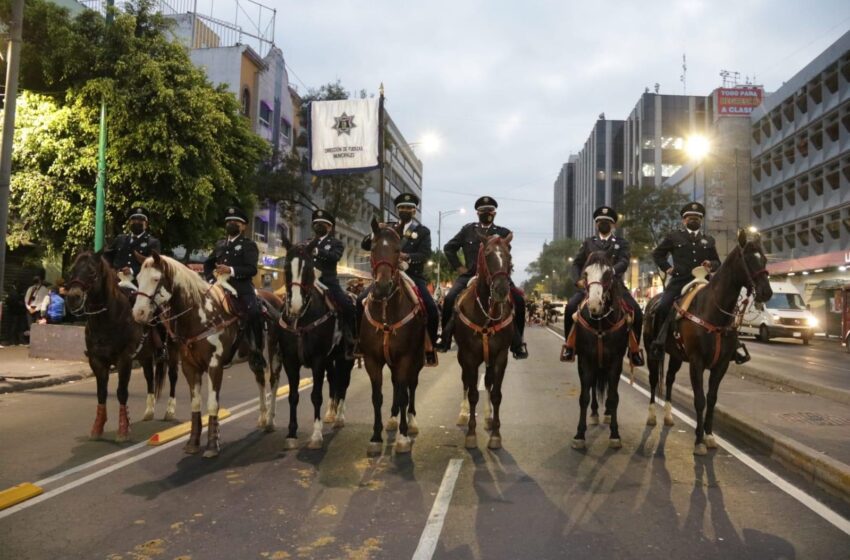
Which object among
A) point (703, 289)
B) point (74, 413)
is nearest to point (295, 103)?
point (74, 413)

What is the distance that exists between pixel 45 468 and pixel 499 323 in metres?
5.06

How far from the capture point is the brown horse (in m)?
7.70

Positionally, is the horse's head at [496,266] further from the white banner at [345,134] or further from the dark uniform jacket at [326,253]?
the white banner at [345,134]

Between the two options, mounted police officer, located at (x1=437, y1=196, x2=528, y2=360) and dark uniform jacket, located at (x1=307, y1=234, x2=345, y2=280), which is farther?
mounted police officer, located at (x1=437, y1=196, x2=528, y2=360)

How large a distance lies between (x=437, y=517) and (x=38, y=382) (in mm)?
10858

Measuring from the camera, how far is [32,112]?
21.0 meters

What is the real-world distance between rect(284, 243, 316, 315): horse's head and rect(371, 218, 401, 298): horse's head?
2.61 feet

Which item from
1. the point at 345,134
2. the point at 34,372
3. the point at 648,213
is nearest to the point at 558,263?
the point at 648,213

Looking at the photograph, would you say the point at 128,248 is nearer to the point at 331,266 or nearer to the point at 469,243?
the point at 331,266

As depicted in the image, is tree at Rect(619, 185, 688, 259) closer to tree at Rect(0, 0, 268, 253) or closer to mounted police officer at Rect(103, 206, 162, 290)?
tree at Rect(0, 0, 268, 253)

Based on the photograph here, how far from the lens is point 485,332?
786 centimetres

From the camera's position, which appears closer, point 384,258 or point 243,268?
point 384,258

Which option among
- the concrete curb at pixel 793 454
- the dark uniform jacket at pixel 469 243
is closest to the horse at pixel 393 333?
the dark uniform jacket at pixel 469 243

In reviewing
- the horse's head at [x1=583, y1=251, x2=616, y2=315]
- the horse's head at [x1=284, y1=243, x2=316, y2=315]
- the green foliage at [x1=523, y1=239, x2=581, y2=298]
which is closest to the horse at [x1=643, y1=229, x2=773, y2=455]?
the horse's head at [x1=583, y1=251, x2=616, y2=315]
